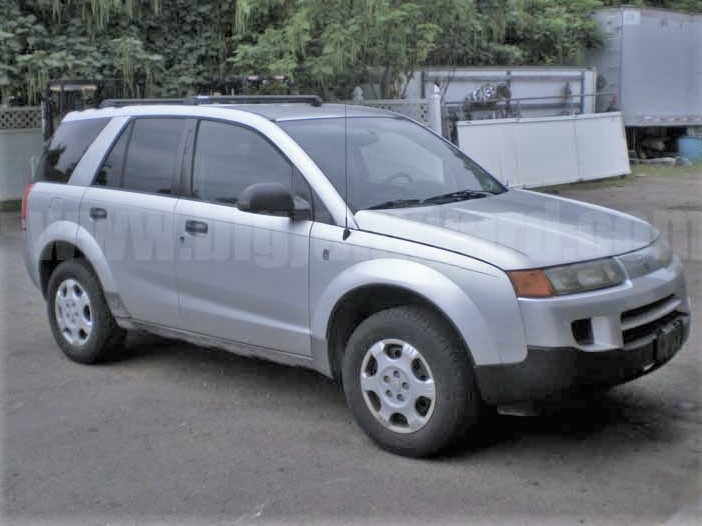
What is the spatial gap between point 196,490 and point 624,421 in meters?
2.37

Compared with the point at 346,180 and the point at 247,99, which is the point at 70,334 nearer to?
the point at 247,99

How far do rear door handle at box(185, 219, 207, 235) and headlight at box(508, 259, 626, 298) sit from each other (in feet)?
6.50

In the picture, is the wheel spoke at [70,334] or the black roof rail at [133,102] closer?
the black roof rail at [133,102]

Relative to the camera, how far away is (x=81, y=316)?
5934 mm

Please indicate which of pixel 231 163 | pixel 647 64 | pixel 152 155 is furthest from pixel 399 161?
pixel 647 64

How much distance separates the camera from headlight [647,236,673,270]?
4.53 m

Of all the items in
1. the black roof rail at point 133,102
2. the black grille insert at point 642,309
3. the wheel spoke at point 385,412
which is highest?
the black roof rail at point 133,102

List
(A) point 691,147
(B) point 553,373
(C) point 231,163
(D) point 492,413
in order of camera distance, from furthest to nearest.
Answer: (A) point 691,147, (C) point 231,163, (D) point 492,413, (B) point 553,373

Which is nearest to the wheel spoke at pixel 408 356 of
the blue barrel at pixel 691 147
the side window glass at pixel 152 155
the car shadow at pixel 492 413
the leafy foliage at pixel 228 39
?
the car shadow at pixel 492 413

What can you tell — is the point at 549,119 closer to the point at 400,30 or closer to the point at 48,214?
the point at 400,30

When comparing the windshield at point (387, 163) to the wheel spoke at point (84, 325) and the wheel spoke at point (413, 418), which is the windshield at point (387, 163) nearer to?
the wheel spoke at point (413, 418)

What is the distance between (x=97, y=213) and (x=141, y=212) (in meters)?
0.45

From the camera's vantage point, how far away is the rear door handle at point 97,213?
570cm

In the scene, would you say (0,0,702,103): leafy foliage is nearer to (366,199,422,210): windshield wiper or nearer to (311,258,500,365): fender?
(366,199,422,210): windshield wiper
